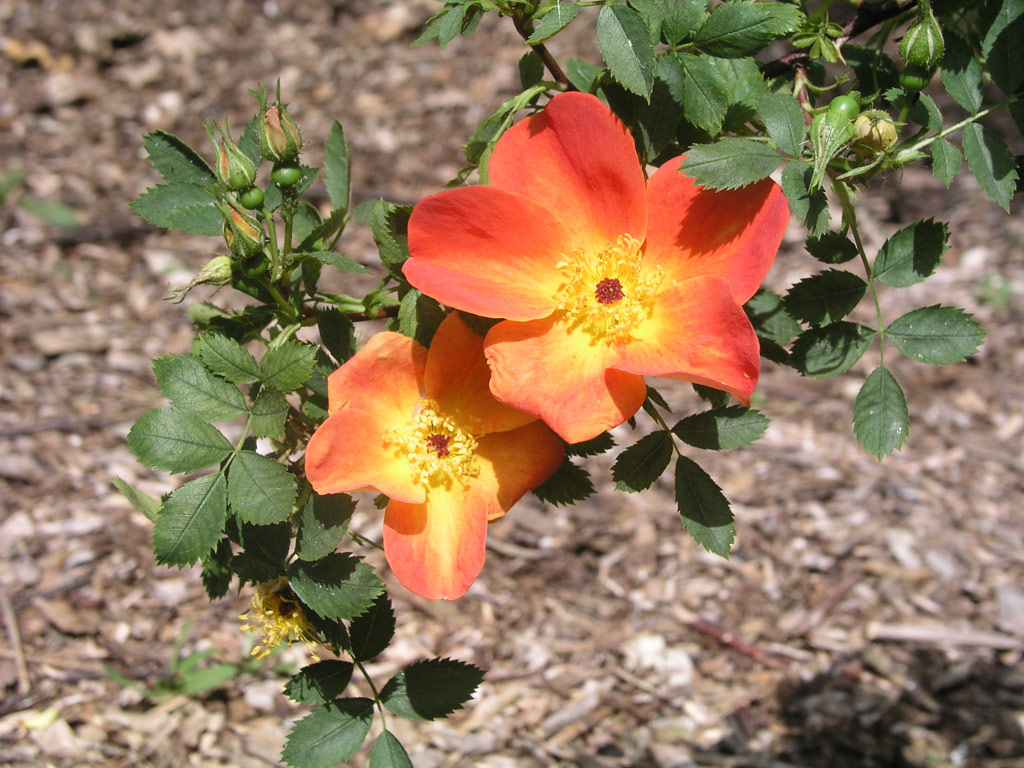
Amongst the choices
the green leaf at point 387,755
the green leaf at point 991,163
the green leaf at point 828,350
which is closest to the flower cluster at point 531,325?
the green leaf at point 828,350

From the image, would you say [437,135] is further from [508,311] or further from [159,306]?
[508,311]

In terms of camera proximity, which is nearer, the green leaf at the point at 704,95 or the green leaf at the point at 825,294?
the green leaf at the point at 704,95

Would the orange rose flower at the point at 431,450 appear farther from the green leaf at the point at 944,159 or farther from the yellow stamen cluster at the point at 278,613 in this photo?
the green leaf at the point at 944,159

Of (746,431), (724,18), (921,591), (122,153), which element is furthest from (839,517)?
(122,153)

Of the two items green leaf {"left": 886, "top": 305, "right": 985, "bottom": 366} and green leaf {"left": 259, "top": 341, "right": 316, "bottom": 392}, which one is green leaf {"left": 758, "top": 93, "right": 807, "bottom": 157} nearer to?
green leaf {"left": 886, "top": 305, "right": 985, "bottom": 366}

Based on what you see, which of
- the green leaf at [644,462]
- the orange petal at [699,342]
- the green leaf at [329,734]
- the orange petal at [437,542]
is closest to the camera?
the orange petal at [699,342]

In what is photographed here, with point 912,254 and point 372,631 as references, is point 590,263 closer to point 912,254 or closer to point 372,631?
point 912,254
